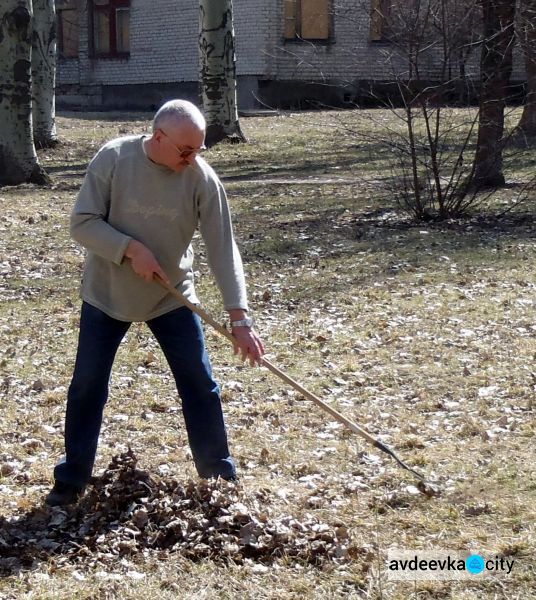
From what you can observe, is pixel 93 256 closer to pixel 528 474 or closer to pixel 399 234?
pixel 528 474

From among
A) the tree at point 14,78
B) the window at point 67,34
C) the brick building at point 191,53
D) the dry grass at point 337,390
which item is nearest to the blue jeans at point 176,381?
the dry grass at point 337,390

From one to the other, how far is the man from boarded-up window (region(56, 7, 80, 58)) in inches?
1323

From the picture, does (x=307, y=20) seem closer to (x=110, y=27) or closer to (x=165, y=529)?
(x=110, y=27)

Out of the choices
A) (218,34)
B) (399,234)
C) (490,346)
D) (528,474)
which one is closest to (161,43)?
(218,34)

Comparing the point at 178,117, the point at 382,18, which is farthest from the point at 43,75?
the point at 178,117

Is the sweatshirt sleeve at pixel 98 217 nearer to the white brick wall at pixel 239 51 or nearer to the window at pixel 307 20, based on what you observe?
the white brick wall at pixel 239 51

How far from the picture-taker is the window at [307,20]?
31.3 meters

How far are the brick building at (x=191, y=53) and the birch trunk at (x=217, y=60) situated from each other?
8.66 metres

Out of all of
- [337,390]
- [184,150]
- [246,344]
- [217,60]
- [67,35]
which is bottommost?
[337,390]

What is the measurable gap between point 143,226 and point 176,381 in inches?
29.9

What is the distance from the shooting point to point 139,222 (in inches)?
184

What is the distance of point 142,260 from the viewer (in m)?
4.50

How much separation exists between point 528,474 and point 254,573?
1760 millimetres

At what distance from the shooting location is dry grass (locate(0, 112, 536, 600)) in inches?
171
